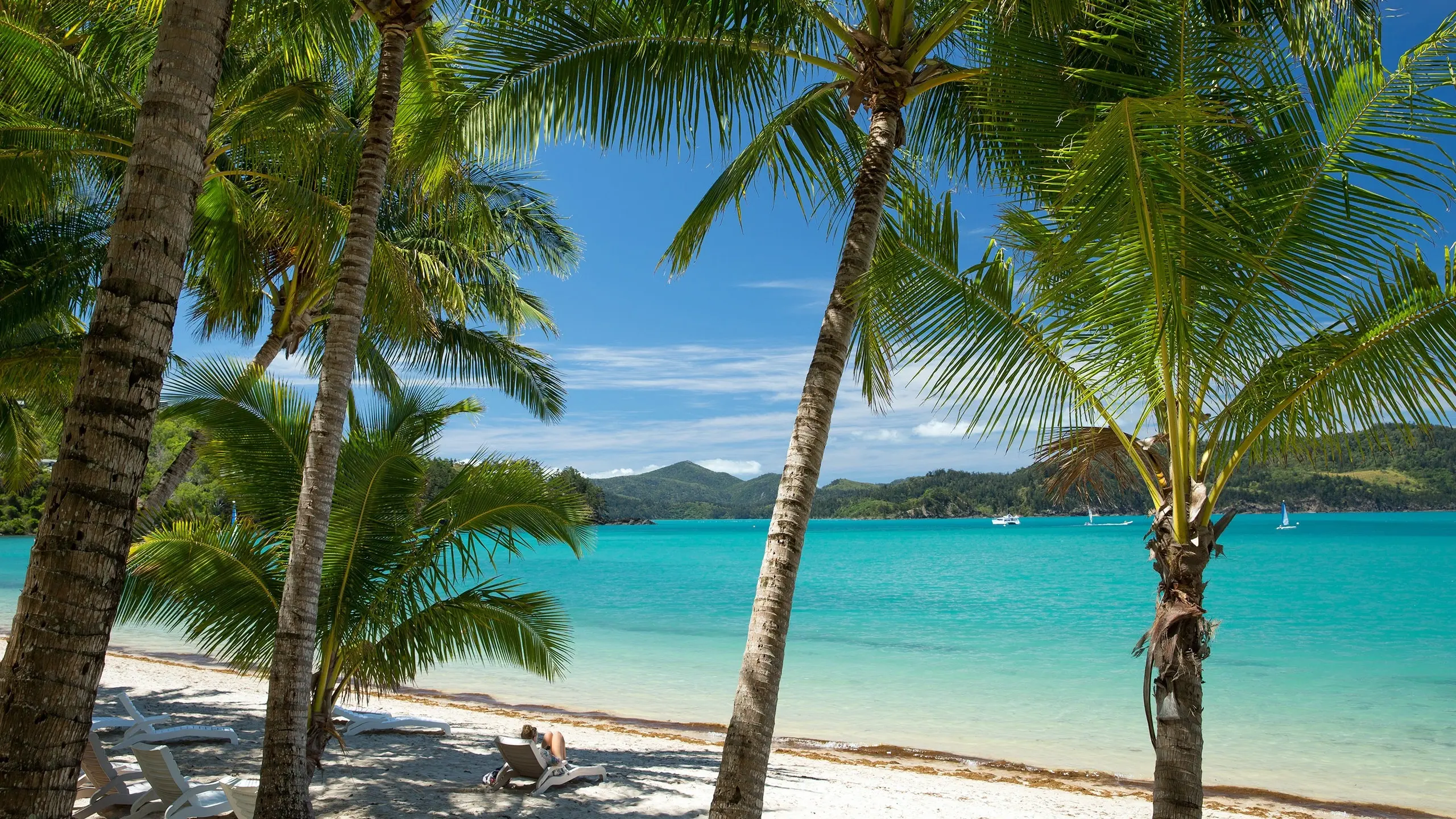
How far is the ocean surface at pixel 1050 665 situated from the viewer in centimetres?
1135

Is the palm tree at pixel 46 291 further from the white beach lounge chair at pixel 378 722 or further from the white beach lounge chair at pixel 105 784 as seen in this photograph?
the white beach lounge chair at pixel 378 722

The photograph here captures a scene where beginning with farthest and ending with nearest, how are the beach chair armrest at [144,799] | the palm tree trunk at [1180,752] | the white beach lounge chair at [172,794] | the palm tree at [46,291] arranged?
1. the palm tree at [46,291]
2. the beach chair armrest at [144,799]
3. the white beach lounge chair at [172,794]
4. the palm tree trunk at [1180,752]

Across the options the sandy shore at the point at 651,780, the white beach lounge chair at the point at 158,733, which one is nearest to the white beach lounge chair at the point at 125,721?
the white beach lounge chair at the point at 158,733

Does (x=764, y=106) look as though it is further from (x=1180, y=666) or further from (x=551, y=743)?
(x=551, y=743)

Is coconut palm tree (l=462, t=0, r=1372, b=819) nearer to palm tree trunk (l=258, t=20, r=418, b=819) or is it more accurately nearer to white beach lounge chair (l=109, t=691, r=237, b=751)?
palm tree trunk (l=258, t=20, r=418, b=819)

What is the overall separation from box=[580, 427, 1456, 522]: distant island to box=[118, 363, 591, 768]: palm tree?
4.12 meters

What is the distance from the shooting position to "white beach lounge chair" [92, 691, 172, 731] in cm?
828

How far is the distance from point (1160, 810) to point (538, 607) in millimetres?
4701

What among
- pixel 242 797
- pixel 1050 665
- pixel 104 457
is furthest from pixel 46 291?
pixel 1050 665

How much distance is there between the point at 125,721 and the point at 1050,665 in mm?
15700

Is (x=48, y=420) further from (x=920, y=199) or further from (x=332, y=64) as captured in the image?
(x=920, y=199)

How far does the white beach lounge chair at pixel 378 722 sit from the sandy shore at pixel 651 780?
0.10 metres

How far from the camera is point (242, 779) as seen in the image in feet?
19.1

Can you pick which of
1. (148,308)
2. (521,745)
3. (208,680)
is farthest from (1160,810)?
(208,680)
